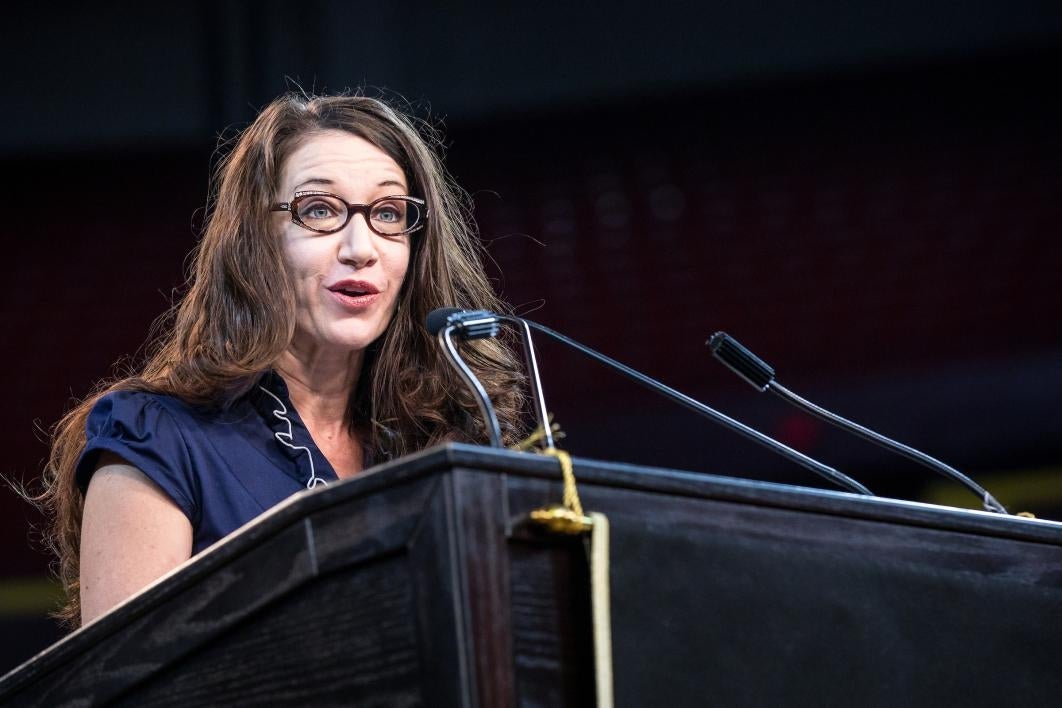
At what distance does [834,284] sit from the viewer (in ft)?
12.6

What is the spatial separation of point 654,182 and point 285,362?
236 cm

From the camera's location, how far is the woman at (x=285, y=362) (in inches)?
60.3

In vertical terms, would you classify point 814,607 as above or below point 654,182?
below

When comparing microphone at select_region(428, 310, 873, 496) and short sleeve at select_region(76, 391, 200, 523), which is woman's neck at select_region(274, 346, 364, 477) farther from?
microphone at select_region(428, 310, 873, 496)

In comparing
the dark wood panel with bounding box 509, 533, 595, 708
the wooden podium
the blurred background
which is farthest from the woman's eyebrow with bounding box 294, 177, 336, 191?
the blurred background

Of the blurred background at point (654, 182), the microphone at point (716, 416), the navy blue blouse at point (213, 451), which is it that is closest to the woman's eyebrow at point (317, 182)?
the navy blue blouse at point (213, 451)

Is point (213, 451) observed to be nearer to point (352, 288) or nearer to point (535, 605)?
point (352, 288)

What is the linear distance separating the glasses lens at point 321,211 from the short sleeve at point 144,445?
32 centimetres

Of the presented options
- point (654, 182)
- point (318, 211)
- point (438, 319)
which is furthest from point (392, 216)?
point (654, 182)

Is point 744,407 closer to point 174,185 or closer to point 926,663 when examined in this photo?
point 174,185

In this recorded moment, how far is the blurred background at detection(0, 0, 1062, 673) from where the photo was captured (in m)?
3.68

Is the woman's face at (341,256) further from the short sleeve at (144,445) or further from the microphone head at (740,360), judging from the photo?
the microphone head at (740,360)

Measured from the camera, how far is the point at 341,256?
1.78 metres

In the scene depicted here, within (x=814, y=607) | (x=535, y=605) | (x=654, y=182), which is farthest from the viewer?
(x=654, y=182)
